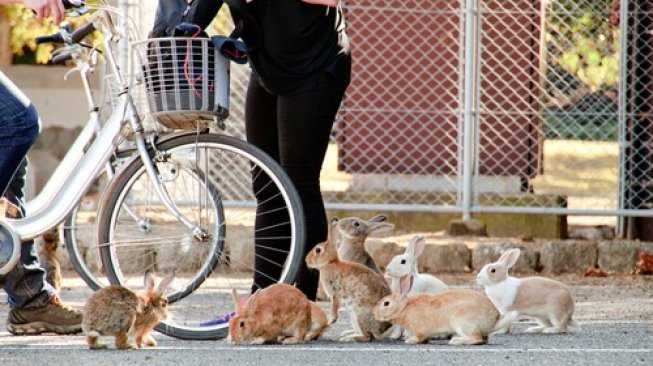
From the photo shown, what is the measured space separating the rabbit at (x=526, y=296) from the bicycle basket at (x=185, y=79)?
1428mm

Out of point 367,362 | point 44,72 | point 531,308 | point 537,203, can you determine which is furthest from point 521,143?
point 44,72

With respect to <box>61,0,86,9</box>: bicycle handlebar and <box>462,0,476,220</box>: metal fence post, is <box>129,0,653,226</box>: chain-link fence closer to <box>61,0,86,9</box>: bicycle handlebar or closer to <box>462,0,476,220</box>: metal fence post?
<box>462,0,476,220</box>: metal fence post

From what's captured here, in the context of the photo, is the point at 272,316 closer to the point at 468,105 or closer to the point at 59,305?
the point at 59,305

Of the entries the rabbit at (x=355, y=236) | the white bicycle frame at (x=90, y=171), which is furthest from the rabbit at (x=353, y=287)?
the white bicycle frame at (x=90, y=171)

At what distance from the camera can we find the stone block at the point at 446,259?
8.88 metres

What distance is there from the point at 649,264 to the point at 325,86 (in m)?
3.94

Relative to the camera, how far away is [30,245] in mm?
5926

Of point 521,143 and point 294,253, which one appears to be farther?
point 521,143

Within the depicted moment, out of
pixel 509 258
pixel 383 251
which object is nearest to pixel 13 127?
pixel 509 258

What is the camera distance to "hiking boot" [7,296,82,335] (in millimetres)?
5871

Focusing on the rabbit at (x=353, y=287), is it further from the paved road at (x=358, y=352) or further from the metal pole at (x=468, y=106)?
the metal pole at (x=468, y=106)

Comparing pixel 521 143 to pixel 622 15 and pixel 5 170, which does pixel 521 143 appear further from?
pixel 5 170

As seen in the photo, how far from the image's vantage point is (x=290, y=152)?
569 cm

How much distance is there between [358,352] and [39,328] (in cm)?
158
